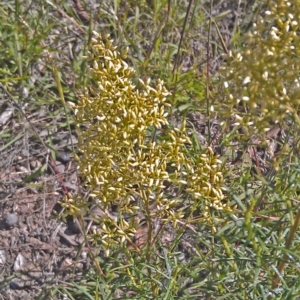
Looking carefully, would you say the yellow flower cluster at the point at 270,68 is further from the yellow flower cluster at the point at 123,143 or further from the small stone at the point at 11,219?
the small stone at the point at 11,219

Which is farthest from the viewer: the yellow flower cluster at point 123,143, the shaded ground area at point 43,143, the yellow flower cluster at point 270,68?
the shaded ground area at point 43,143

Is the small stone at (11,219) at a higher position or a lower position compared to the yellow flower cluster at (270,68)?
lower

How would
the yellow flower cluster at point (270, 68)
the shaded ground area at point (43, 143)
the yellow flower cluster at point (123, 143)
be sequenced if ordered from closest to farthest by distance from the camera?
the yellow flower cluster at point (270, 68) < the yellow flower cluster at point (123, 143) < the shaded ground area at point (43, 143)

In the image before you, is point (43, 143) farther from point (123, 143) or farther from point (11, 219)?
point (123, 143)

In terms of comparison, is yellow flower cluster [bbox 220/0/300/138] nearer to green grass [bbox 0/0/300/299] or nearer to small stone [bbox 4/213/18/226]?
green grass [bbox 0/0/300/299]

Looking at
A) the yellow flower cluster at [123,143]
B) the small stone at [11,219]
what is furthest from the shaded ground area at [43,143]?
the yellow flower cluster at [123,143]

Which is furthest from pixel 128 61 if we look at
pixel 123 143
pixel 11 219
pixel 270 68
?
pixel 270 68

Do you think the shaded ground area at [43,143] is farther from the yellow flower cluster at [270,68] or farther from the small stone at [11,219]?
the yellow flower cluster at [270,68]

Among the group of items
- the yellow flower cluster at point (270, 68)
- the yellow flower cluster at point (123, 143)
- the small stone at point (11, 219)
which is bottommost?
the small stone at point (11, 219)

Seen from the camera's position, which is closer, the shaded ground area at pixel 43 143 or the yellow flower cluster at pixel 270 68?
the yellow flower cluster at pixel 270 68
